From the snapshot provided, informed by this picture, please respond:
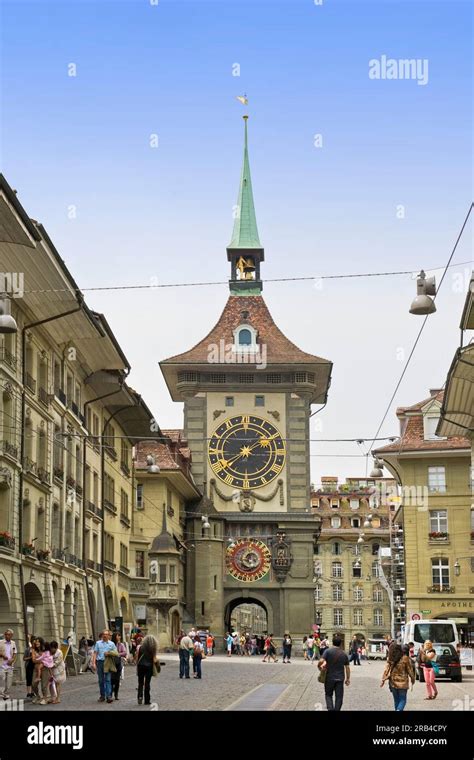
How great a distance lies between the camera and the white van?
45.9m

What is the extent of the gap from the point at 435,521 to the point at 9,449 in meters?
38.1

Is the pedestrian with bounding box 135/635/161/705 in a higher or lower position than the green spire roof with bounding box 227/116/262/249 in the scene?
lower

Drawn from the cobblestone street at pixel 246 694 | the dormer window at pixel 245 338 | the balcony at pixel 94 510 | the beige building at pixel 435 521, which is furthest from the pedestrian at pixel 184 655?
the dormer window at pixel 245 338

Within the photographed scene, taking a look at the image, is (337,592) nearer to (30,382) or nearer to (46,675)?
(30,382)

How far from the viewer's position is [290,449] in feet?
296

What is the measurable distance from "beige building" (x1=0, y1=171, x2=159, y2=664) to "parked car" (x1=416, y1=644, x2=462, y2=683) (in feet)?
42.7

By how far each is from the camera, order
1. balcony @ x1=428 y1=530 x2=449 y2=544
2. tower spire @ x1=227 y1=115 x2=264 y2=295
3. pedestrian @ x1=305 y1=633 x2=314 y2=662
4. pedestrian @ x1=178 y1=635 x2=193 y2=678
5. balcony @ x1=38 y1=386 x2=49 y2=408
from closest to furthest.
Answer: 1. pedestrian @ x1=178 y1=635 x2=193 y2=678
2. balcony @ x1=38 y1=386 x2=49 y2=408
3. pedestrian @ x1=305 y1=633 x2=314 y2=662
4. balcony @ x1=428 y1=530 x2=449 y2=544
5. tower spire @ x1=227 y1=115 x2=264 y2=295

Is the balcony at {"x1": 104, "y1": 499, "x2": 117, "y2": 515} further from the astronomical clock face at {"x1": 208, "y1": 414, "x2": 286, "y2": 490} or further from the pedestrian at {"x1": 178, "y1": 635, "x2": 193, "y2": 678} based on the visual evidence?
the astronomical clock face at {"x1": 208, "y1": 414, "x2": 286, "y2": 490}

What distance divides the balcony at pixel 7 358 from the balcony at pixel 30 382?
6.15 ft

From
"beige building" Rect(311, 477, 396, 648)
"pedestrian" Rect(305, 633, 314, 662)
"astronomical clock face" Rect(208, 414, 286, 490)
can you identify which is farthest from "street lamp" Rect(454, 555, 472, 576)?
→ "beige building" Rect(311, 477, 396, 648)

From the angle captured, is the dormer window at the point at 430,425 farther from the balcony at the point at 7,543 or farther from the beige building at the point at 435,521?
the balcony at the point at 7,543

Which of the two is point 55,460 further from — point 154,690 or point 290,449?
point 290,449
